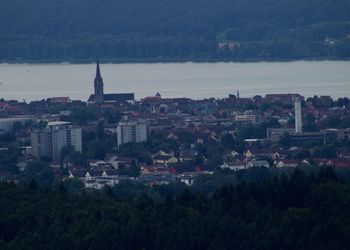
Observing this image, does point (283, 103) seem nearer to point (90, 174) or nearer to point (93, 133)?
point (93, 133)

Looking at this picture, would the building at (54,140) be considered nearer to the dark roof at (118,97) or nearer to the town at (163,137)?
the town at (163,137)

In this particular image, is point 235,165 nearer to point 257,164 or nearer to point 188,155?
point 257,164

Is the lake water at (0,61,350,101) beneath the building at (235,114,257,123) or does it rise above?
above

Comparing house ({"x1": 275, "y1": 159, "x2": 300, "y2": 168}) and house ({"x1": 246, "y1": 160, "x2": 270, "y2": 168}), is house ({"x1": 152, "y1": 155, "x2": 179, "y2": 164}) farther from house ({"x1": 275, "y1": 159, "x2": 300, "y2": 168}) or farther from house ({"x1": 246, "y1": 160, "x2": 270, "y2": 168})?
house ({"x1": 275, "y1": 159, "x2": 300, "y2": 168})

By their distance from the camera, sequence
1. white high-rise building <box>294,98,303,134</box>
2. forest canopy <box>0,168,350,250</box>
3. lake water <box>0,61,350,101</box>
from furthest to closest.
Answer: lake water <box>0,61,350,101</box>
white high-rise building <box>294,98,303,134</box>
forest canopy <box>0,168,350,250</box>

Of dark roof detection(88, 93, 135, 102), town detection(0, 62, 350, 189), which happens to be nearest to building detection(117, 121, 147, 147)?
town detection(0, 62, 350, 189)

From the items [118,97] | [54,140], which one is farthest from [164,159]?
[118,97]
